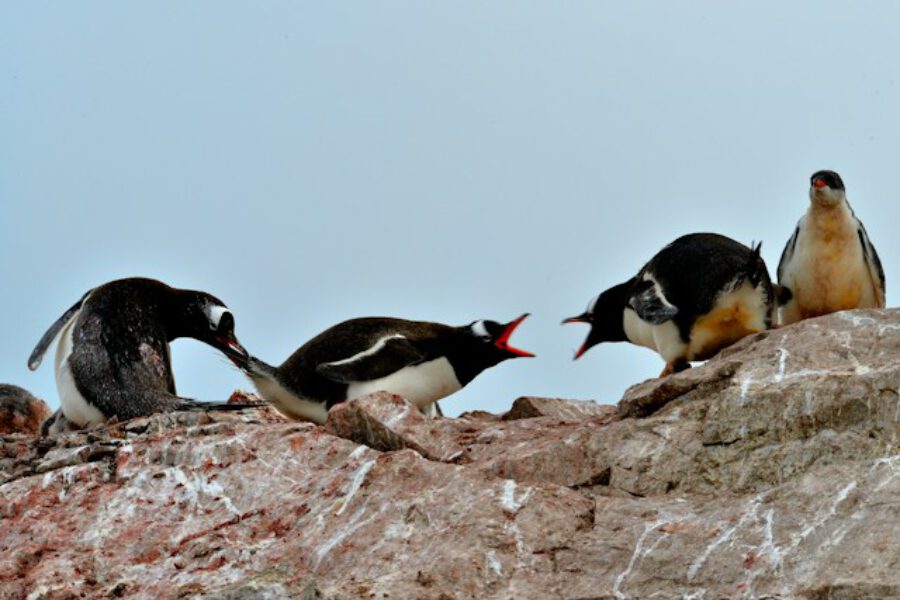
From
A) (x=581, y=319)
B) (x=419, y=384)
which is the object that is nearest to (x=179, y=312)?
(x=419, y=384)

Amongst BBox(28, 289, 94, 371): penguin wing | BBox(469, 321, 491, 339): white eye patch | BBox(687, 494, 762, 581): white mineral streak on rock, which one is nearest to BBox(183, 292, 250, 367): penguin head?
BBox(28, 289, 94, 371): penguin wing

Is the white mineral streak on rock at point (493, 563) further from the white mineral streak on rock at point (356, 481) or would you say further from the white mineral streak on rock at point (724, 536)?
the white mineral streak on rock at point (356, 481)

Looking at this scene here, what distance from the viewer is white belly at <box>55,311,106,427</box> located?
1116cm

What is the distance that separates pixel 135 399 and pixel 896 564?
6.23 metres

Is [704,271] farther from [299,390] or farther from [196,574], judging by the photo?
[196,574]

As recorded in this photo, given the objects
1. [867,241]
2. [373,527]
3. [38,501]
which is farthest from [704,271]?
[38,501]

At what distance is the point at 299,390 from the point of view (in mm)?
11102

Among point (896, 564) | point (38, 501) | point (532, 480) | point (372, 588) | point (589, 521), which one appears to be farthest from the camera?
point (38, 501)

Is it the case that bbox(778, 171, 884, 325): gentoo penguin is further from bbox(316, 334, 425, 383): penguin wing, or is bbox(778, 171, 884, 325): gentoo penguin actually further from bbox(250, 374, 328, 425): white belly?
bbox(250, 374, 328, 425): white belly

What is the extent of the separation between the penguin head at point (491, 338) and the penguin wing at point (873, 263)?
8.50 ft

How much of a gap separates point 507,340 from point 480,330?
0.80 feet

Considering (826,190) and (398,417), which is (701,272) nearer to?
(826,190)

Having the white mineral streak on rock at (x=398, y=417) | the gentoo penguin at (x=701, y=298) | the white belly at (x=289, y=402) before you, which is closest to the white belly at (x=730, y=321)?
the gentoo penguin at (x=701, y=298)

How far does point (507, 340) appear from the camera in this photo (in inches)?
479
